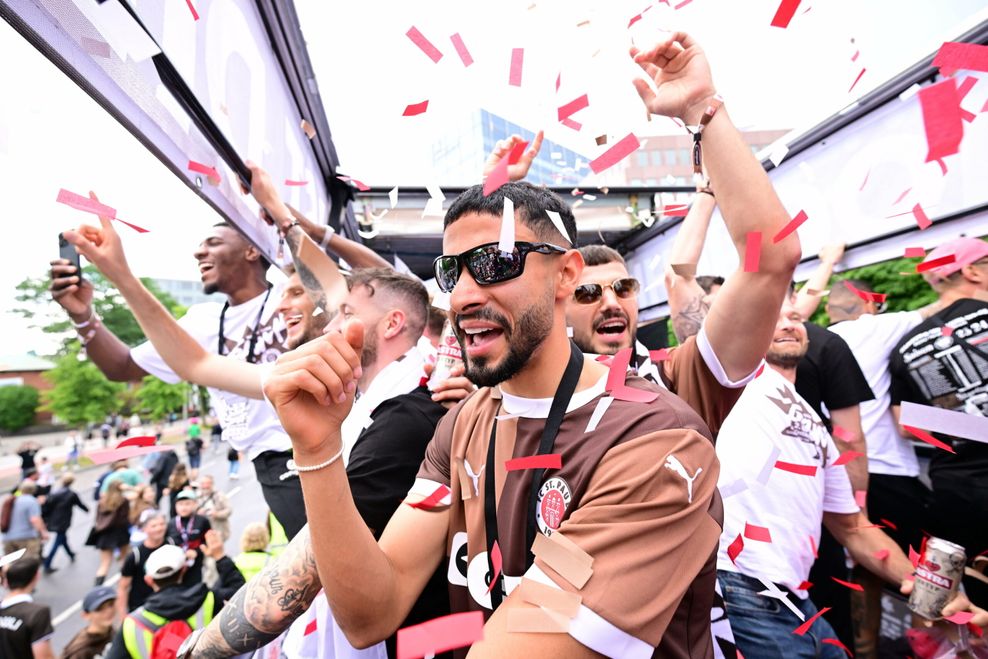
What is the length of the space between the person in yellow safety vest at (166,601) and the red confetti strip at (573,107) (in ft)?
15.4

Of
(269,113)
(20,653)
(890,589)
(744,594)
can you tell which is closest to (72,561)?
(20,653)

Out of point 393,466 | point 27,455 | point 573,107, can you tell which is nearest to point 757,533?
point 393,466

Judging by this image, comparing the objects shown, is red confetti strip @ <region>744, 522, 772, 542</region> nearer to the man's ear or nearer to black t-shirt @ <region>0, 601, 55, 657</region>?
the man's ear

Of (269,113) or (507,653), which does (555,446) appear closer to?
(507,653)

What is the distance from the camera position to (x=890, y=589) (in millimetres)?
4008

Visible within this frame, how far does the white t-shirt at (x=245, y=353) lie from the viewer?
3270mm

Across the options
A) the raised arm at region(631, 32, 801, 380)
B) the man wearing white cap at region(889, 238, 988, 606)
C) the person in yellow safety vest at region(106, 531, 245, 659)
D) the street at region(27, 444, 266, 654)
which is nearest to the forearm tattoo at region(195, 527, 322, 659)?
the raised arm at region(631, 32, 801, 380)

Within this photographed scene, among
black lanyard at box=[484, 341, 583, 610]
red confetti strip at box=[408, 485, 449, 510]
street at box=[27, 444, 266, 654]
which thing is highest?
black lanyard at box=[484, 341, 583, 610]

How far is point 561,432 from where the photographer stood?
1452 mm

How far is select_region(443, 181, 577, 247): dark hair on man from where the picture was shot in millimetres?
1657

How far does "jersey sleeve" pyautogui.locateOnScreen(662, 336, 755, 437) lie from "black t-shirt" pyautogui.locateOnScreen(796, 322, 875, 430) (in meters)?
2.18

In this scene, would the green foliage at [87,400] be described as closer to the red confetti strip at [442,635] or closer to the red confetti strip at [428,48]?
the red confetti strip at [428,48]

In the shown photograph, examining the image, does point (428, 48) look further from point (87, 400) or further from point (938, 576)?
point (87, 400)

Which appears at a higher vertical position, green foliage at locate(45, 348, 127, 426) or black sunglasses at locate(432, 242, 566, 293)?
black sunglasses at locate(432, 242, 566, 293)
